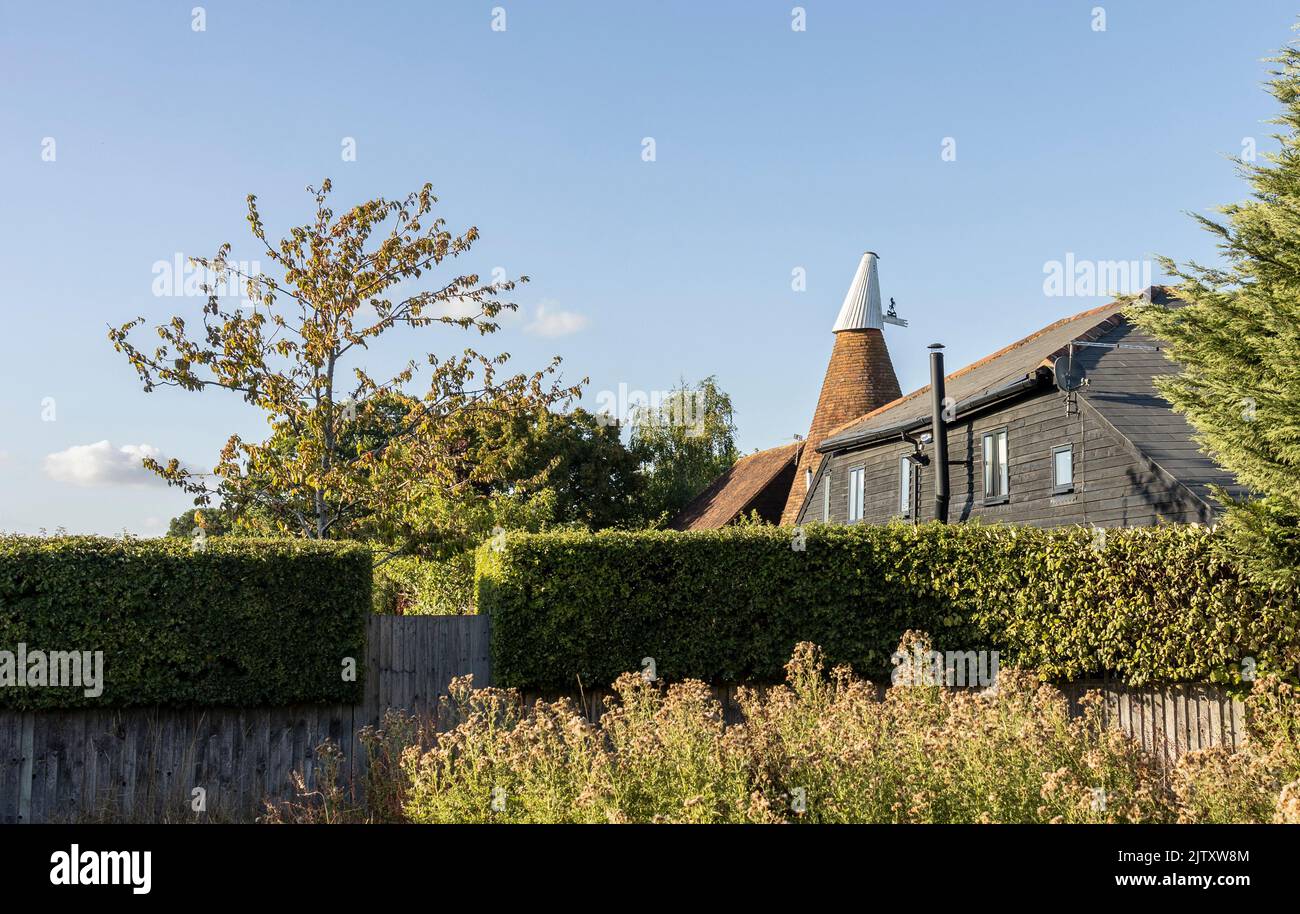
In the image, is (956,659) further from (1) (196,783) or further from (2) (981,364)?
(2) (981,364)

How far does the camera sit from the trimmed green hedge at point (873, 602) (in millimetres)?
13891

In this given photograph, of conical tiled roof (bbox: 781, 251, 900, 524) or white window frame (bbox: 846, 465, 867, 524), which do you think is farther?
conical tiled roof (bbox: 781, 251, 900, 524)

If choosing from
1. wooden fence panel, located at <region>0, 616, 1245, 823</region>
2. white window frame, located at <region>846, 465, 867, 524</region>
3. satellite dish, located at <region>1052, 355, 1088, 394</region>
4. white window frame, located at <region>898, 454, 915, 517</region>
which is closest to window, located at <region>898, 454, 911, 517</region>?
white window frame, located at <region>898, 454, 915, 517</region>

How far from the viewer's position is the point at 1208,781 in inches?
292

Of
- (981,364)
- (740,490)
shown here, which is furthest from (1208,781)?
(740,490)

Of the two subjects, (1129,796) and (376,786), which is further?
(376,786)

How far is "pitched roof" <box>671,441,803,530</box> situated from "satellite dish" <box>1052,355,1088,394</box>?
1744 centimetres

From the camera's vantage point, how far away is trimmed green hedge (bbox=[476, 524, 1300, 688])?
13891 millimetres

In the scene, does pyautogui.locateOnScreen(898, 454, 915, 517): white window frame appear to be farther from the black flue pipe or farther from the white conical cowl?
the white conical cowl

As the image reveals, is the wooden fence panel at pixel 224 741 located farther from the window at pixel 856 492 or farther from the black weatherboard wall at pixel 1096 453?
the window at pixel 856 492

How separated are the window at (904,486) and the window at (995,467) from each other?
2442 mm
